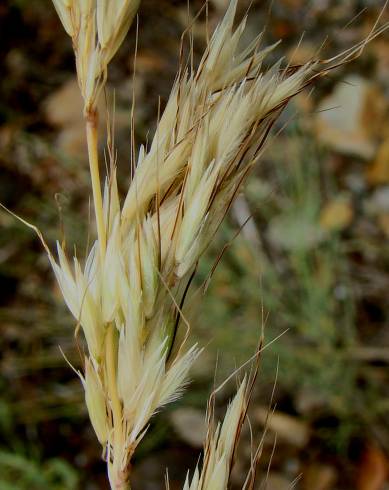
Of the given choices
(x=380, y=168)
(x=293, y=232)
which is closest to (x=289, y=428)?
(x=293, y=232)

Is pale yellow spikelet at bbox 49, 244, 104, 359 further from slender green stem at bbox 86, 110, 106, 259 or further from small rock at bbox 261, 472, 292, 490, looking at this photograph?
small rock at bbox 261, 472, 292, 490

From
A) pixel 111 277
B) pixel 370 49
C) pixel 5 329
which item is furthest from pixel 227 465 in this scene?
pixel 370 49

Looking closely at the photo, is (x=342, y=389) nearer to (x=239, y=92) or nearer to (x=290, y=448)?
(x=290, y=448)

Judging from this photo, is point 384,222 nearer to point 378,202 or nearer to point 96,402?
point 378,202

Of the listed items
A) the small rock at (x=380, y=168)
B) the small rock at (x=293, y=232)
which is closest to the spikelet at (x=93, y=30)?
the small rock at (x=293, y=232)

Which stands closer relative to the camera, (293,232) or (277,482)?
(277,482)

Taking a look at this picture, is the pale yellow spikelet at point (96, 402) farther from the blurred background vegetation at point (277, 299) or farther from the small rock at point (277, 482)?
the small rock at point (277, 482)
